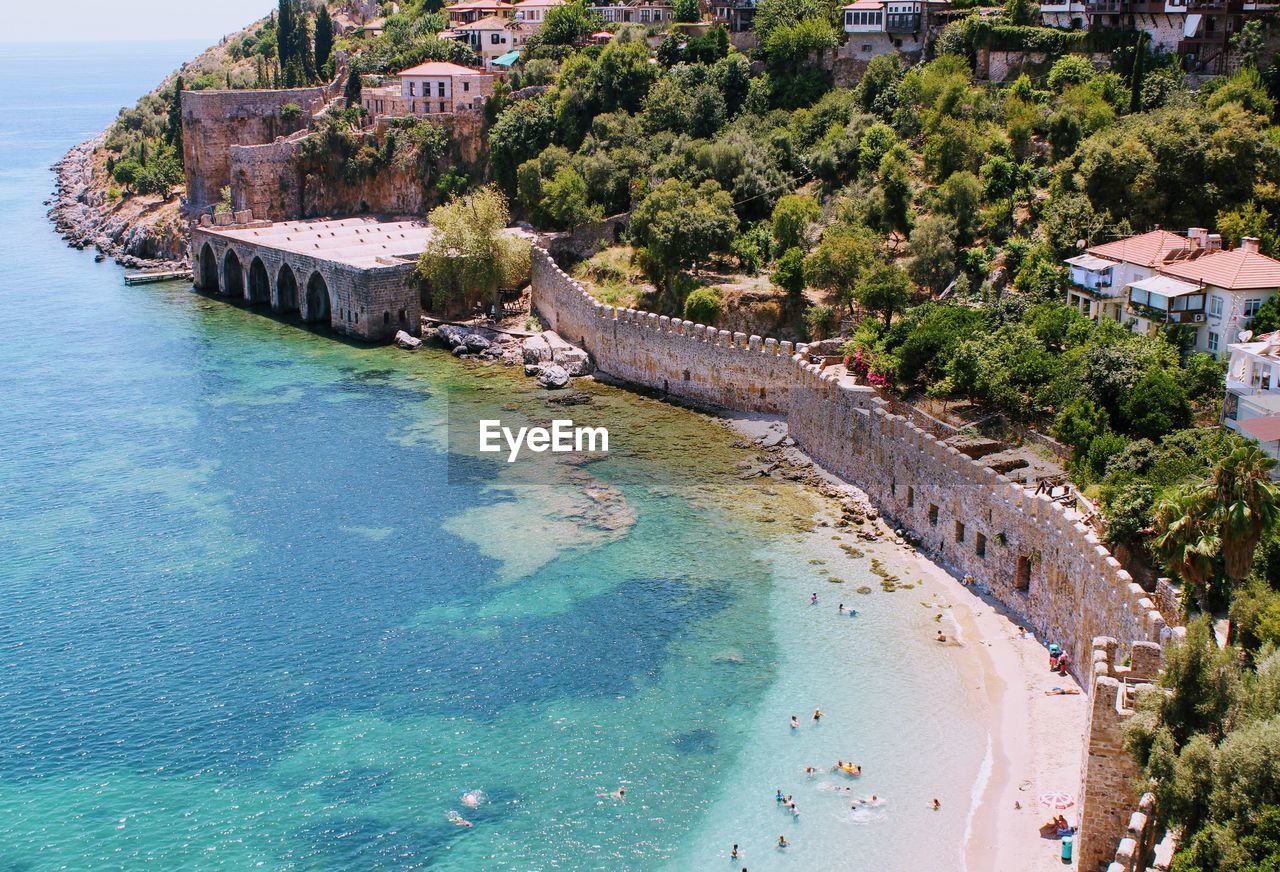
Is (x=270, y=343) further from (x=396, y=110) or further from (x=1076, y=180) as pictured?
(x=1076, y=180)

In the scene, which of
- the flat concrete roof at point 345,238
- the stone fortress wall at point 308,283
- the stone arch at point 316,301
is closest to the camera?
the stone fortress wall at point 308,283

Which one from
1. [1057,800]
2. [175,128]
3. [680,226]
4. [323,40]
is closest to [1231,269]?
[1057,800]

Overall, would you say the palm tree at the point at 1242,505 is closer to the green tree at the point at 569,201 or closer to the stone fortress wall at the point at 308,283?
the green tree at the point at 569,201

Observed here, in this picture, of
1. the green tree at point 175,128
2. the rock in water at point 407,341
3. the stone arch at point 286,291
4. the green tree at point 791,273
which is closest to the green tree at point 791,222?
the green tree at point 791,273

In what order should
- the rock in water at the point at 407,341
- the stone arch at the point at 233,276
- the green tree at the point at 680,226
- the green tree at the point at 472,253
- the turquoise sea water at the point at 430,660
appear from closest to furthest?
the turquoise sea water at the point at 430,660 < the green tree at the point at 680,226 < the green tree at the point at 472,253 < the rock in water at the point at 407,341 < the stone arch at the point at 233,276

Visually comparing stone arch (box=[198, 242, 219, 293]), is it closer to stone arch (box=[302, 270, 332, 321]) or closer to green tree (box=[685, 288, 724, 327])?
stone arch (box=[302, 270, 332, 321])

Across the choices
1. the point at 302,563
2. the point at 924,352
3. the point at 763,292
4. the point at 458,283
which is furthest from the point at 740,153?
the point at 302,563

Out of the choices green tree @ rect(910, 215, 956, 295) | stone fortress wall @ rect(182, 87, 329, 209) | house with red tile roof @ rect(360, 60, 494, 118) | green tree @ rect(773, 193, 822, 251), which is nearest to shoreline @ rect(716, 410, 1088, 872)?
green tree @ rect(910, 215, 956, 295)
